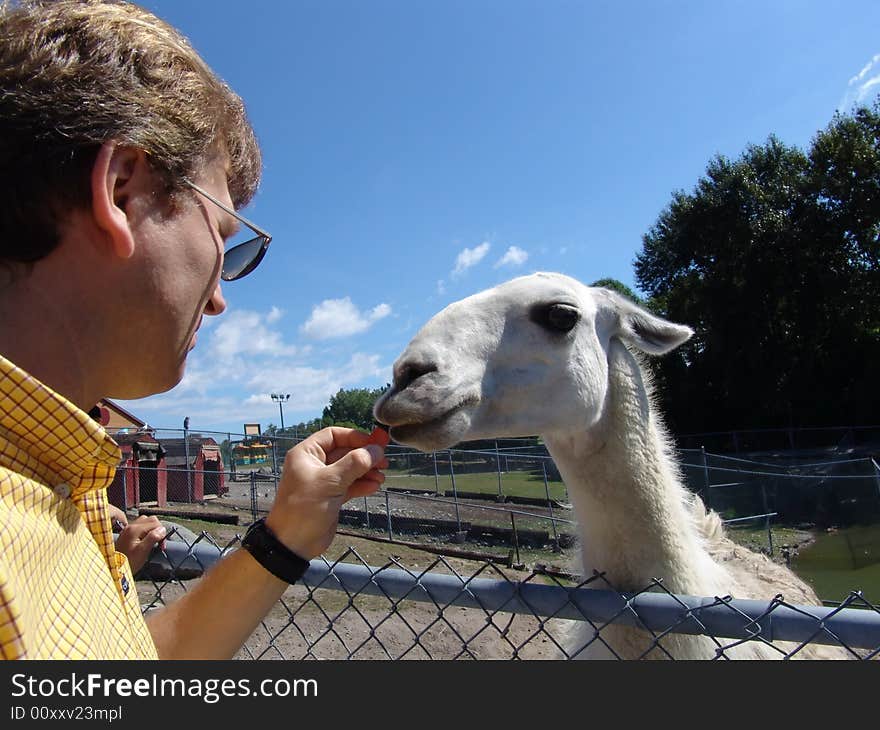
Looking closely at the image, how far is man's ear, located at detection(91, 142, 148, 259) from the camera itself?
3.51 ft

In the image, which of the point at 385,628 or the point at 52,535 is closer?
the point at 52,535

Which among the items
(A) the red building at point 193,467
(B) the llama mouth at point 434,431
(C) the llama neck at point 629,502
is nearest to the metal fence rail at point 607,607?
(C) the llama neck at point 629,502

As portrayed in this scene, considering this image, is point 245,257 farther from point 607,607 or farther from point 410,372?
point 607,607

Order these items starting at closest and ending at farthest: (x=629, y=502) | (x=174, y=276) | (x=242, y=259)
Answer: (x=174, y=276) → (x=242, y=259) → (x=629, y=502)

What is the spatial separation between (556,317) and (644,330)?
795 mm

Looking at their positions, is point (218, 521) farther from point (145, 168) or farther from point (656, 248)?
point (656, 248)

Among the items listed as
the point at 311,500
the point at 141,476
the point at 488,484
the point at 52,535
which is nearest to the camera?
the point at 52,535

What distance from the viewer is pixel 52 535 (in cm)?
94

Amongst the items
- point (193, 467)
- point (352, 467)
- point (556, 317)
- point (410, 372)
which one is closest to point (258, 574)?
point (352, 467)

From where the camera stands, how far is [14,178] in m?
1.07

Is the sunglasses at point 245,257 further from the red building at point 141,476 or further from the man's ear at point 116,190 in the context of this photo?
the red building at point 141,476

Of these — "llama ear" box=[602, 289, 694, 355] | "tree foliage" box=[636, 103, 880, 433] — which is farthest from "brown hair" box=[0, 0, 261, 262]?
"tree foliage" box=[636, 103, 880, 433]
